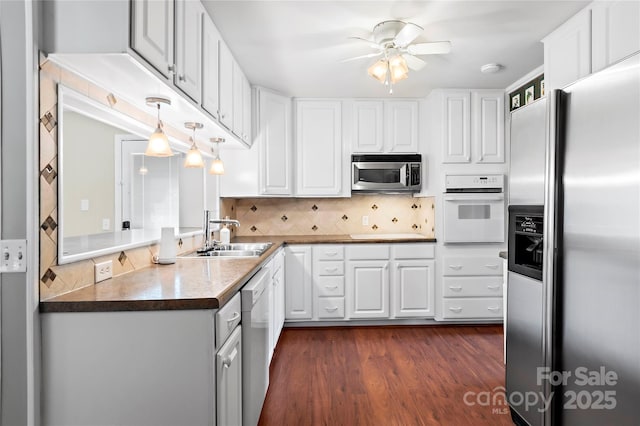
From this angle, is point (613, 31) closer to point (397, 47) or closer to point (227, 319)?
point (397, 47)

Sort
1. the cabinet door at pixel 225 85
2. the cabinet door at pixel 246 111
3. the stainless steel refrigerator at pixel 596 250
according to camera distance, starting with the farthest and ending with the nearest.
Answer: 1. the cabinet door at pixel 246 111
2. the cabinet door at pixel 225 85
3. the stainless steel refrigerator at pixel 596 250

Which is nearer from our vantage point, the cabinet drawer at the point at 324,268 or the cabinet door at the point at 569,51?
the cabinet door at the point at 569,51

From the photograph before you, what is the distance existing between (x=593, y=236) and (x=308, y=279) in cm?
253

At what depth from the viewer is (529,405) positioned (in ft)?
5.77

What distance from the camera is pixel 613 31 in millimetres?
1945

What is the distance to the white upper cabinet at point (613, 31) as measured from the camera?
1.83m

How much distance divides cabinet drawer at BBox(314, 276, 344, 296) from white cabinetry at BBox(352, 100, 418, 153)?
1.32 meters

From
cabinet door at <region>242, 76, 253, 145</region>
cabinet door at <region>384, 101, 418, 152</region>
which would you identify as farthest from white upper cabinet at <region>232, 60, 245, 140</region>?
cabinet door at <region>384, 101, 418, 152</region>

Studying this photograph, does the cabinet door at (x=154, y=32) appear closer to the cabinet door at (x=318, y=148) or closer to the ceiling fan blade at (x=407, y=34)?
the ceiling fan blade at (x=407, y=34)

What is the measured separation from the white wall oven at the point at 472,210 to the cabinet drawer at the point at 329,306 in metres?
1.20

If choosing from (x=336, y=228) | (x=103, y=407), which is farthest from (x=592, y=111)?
(x=336, y=228)

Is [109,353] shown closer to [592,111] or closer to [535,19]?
[592,111]

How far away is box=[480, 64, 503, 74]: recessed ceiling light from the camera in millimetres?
2944

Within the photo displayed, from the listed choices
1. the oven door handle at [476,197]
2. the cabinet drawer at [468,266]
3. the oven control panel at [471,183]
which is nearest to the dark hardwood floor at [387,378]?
the cabinet drawer at [468,266]
